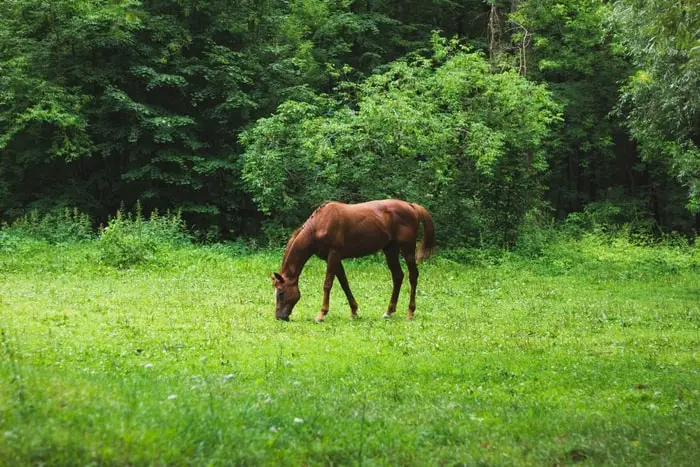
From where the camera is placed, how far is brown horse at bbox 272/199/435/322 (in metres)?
13.7

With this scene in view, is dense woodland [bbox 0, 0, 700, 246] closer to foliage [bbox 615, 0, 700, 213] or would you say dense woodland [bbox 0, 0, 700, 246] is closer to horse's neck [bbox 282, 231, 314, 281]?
foliage [bbox 615, 0, 700, 213]

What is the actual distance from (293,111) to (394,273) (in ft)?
44.7

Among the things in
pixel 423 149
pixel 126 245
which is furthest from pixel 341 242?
pixel 423 149

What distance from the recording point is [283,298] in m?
13.3

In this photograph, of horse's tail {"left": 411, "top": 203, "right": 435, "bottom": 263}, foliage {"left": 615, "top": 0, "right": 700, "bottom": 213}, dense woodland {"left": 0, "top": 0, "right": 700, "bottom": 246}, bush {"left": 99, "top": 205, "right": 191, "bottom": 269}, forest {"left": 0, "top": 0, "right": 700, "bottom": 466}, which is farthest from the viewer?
dense woodland {"left": 0, "top": 0, "right": 700, "bottom": 246}

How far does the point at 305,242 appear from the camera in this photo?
14.0 meters

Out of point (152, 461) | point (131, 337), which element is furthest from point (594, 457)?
point (131, 337)

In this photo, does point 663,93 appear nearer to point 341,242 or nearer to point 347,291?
point 341,242

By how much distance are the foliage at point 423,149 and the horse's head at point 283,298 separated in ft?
37.7

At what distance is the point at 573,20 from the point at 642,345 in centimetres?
2943

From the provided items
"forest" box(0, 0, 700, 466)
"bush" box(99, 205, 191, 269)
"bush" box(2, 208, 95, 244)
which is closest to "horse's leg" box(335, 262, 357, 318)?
"forest" box(0, 0, 700, 466)

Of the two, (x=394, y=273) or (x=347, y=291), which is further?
(x=394, y=273)

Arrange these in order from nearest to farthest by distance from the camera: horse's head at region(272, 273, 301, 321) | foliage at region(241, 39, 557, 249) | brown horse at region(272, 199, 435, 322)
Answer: horse's head at region(272, 273, 301, 321)
brown horse at region(272, 199, 435, 322)
foliage at region(241, 39, 557, 249)

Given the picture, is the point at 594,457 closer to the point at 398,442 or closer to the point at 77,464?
the point at 398,442
